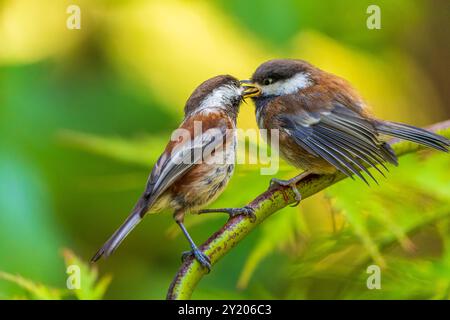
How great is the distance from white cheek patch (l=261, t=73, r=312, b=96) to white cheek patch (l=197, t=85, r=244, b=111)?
414 millimetres

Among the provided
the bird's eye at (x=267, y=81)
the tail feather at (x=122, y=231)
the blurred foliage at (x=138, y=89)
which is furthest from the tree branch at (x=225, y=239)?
the blurred foliage at (x=138, y=89)

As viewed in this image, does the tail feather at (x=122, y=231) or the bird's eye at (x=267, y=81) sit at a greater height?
the bird's eye at (x=267, y=81)

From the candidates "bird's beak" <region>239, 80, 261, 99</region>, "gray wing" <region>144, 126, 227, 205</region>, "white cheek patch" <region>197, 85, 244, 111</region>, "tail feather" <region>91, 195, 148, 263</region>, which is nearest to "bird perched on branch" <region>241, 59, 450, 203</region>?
"bird's beak" <region>239, 80, 261, 99</region>

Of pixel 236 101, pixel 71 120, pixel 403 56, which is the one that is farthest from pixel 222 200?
pixel 403 56

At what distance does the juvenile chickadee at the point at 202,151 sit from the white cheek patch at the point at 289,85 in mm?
433

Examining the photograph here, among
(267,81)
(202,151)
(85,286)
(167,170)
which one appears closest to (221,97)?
(202,151)

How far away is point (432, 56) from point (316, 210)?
102cm

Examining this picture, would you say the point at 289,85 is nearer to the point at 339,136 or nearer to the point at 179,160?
the point at 339,136

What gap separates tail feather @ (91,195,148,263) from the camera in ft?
3.79

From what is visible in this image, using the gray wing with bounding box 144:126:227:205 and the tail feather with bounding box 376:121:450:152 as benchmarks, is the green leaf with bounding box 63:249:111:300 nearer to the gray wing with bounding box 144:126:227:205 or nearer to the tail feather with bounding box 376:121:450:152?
the gray wing with bounding box 144:126:227:205

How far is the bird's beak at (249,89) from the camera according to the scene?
6.29 ft

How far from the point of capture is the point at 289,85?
7.32 ft

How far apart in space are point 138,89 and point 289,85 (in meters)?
0.97

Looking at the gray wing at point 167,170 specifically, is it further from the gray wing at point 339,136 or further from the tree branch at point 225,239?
the gray wing at point 339,136
